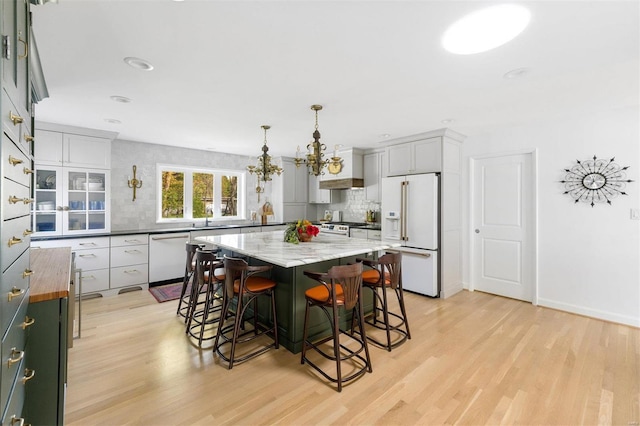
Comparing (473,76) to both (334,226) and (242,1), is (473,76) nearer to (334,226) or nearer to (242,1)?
(242,1)

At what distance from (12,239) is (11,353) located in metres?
0.41

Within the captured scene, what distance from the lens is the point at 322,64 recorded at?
7.39ft

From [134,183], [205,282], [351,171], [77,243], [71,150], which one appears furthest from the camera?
[351,171]

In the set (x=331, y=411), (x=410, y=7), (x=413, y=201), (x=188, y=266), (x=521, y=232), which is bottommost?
(x=331, y=411)

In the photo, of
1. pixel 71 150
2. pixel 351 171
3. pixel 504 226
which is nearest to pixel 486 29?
pixel 504 226

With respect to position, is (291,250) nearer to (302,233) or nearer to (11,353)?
(302,233)

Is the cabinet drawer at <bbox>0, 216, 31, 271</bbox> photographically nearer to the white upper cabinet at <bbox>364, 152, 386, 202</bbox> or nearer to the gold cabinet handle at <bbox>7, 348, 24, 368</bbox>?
the gold cabinet handle at <bbox>7, 348, 24, 368</bbox>

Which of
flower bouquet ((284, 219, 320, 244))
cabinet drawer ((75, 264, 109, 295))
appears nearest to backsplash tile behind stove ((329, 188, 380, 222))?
flower bouquet ((284, 219, 320, 244))

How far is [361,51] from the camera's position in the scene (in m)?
2.06

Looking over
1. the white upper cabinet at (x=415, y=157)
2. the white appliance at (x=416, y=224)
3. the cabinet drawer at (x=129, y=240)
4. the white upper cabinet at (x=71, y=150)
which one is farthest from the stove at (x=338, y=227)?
the white upper cabinet at (x=71, y=150)

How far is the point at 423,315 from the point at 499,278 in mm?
1540

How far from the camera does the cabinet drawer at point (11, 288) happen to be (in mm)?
950

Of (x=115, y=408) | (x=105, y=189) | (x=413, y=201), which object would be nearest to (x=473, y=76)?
(x=413, y=201)

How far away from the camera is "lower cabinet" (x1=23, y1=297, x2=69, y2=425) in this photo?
1.43 meters
